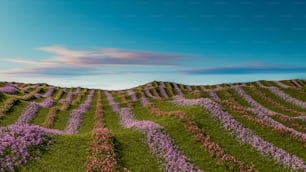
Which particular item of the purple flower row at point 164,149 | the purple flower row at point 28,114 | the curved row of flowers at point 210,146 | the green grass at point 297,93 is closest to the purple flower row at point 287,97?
the green grass at point 297,93

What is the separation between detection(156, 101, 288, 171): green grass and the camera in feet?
80.7

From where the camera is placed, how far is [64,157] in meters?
22.7

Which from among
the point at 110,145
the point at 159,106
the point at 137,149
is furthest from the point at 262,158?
the point at 159,106

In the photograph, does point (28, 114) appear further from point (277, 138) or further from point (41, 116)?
point (277, 138)

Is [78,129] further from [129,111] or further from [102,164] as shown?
[102,164]

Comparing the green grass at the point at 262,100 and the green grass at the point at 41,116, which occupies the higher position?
the green grass at the point at 262,100

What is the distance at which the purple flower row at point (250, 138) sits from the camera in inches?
990

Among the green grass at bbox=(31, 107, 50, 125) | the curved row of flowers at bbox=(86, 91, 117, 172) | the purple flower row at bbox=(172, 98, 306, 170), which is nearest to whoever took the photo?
the curved row of flowers at bbox=(86, 91, 117, 172)

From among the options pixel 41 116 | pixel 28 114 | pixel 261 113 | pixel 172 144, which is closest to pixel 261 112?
pixel 261 113

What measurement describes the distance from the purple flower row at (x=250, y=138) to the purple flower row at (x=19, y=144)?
56.2 ft

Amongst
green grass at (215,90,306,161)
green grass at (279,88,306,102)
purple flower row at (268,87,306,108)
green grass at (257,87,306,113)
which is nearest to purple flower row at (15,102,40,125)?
green grass at (215,90,306,161)

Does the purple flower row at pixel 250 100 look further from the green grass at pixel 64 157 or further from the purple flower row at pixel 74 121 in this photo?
the green grass at pixel 64 157

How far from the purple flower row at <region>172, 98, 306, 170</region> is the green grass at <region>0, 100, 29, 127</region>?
79.1ft

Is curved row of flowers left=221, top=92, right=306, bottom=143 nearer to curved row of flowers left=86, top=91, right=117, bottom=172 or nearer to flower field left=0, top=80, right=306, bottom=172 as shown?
flower field left=0, top=80, right=306, bottom=172
